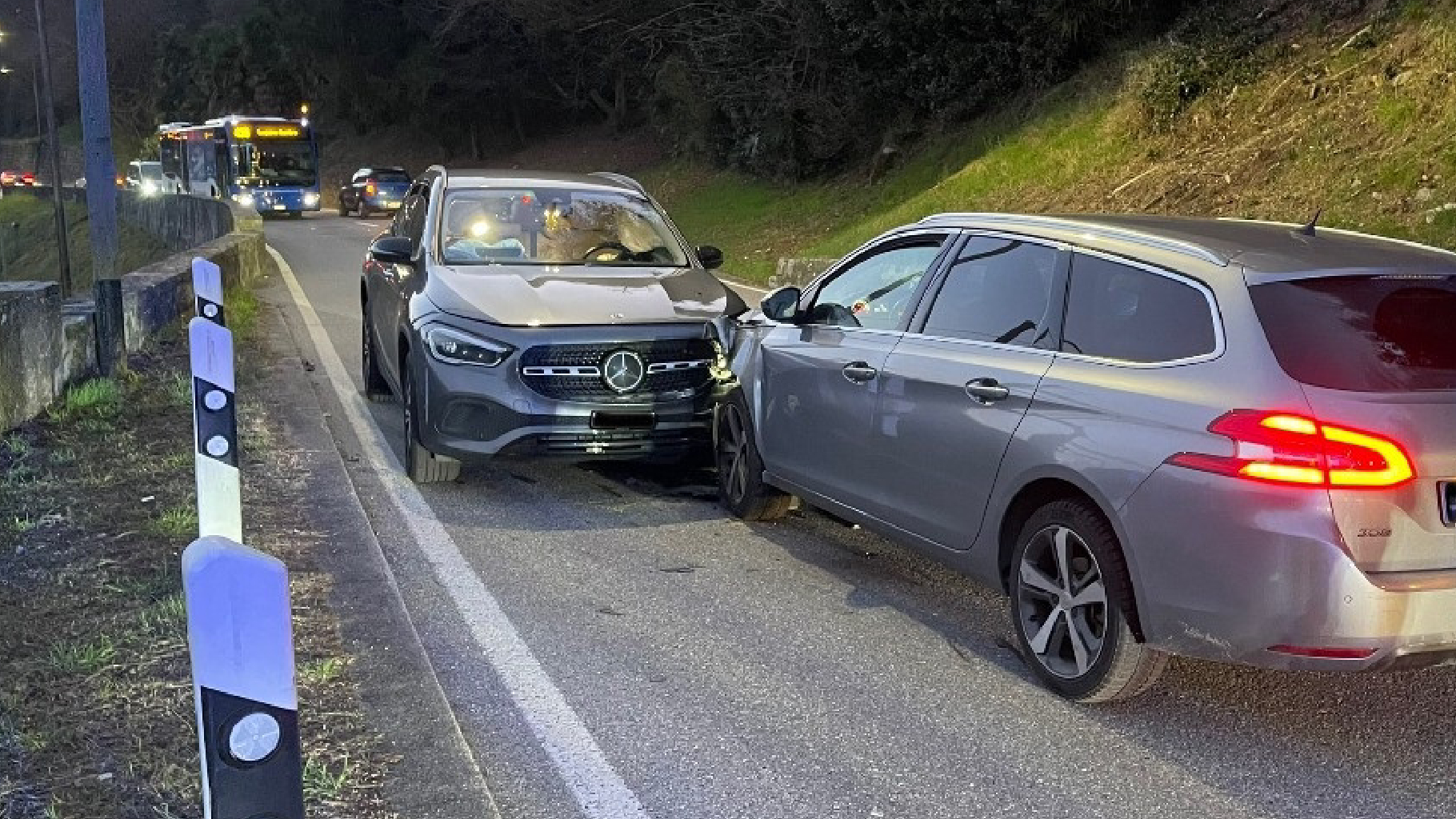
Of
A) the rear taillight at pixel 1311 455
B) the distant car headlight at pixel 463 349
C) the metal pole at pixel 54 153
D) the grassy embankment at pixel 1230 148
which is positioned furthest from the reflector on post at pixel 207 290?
the metal pole at pixel 54 153

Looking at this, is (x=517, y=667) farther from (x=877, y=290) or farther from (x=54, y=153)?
(x=54, y=153)

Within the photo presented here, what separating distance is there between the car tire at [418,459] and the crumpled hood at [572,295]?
53 centimetres

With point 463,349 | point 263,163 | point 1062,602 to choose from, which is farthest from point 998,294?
point 263,163

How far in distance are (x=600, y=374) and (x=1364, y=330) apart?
400 cm

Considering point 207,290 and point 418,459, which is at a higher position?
point 207,290

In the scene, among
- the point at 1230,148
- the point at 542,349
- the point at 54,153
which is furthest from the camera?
the point at 54,153

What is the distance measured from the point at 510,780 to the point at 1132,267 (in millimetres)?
2650

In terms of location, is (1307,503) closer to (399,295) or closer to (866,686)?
(866,686)

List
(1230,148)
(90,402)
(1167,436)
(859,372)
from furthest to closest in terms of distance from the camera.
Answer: (1230,148)
(90,402)
(859,372)
(1167,436)

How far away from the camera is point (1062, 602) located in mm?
4797

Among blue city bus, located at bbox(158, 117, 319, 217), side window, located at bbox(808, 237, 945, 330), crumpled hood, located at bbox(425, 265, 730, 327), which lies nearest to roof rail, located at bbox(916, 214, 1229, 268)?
side window, located at bbox(808, 237, 945, 330)

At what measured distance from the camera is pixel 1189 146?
17.3 meters

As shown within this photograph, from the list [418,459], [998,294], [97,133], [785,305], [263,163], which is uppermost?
[97,133]

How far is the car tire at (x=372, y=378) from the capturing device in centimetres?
1005
